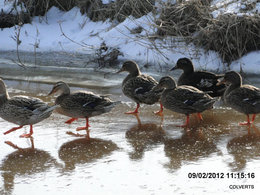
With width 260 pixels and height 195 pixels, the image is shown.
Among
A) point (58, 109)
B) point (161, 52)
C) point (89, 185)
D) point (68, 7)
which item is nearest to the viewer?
point (89, 185)

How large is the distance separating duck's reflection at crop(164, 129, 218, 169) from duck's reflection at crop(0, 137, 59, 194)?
1264mm

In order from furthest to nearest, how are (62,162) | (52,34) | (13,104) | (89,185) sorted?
(52,34), (13,104), (62,162), (89,185)

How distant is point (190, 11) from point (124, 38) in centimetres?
151

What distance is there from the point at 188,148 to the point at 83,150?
3.95 ft

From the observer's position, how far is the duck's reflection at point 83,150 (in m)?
5.61

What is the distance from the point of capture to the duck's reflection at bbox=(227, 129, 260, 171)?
213 inches

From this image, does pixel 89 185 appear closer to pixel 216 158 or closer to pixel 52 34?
pixel 216 158

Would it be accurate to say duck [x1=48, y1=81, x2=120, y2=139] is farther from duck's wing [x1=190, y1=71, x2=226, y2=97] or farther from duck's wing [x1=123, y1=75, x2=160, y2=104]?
duck's wing [x1=190, y1=71, x2=226, y2=97]

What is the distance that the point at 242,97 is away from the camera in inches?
277

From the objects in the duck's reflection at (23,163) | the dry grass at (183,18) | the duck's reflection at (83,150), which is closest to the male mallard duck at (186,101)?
the duck's reflection at (83,150)

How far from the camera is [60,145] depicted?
6164mm

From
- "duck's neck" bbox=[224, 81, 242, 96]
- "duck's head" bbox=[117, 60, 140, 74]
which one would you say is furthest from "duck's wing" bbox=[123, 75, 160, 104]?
"duck's neck" bbox=[224, 81, 242, 96]

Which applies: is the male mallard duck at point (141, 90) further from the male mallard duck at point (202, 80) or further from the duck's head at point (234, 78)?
the duck's head at point (234, 78)

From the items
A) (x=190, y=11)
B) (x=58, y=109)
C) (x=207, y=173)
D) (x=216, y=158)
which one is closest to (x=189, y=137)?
(x=216, y=158)
